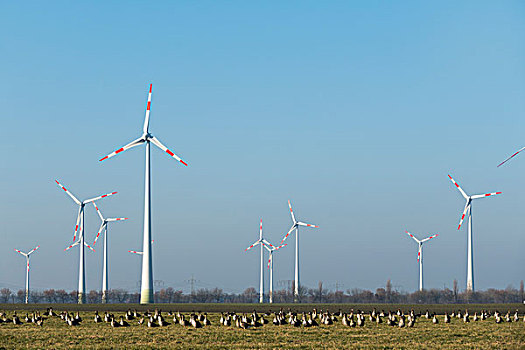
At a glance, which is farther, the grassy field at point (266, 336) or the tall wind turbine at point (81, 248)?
the tall wind turbine at point (81, 248)

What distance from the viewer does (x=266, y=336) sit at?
163 feet

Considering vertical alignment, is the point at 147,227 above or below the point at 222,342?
above

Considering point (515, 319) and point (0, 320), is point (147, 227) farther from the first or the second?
point (515, 319)

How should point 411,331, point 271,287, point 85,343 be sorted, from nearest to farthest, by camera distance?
point 85,343 → point 411,331 → point 271,287

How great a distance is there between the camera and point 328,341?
45.8m

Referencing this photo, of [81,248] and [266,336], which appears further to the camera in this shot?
[81,248]

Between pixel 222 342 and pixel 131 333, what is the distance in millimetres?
8729

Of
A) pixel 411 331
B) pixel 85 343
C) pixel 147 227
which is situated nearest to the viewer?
pixel 85 343

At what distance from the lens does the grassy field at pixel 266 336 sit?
144 ft

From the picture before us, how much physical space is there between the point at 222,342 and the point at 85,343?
7680mm

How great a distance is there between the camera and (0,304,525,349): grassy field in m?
43.9

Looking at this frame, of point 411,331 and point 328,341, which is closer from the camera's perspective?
point 328,341

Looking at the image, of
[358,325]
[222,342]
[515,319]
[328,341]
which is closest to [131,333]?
[222,342]

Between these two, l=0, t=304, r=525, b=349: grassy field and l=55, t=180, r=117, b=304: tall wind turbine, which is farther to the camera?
l=55, t=180, r=117, b=304: tall wind turbine
